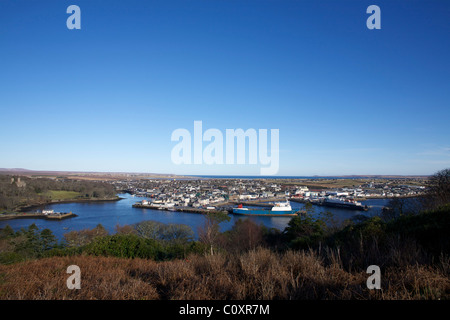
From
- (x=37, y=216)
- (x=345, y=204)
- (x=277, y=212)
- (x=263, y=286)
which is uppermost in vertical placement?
(x=263, y=286)

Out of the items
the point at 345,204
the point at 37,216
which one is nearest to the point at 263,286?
the point at 345,204

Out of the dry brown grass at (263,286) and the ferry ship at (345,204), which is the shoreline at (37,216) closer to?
the dry brown grass at (263,286)

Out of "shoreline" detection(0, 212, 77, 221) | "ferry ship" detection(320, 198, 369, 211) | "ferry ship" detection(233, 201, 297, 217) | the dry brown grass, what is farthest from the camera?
"ferry ship" detection(233, 201, 297, 217)

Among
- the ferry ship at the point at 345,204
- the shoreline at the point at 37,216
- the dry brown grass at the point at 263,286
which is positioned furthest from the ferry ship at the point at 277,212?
the dry brown grass at the point at 263,286

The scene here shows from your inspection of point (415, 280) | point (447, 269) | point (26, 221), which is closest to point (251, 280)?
point (415, 280)

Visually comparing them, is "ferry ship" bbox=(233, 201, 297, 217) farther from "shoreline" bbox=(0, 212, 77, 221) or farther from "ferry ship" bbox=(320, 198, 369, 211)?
"shoreline" bbox=(0, 212, 77, 221)

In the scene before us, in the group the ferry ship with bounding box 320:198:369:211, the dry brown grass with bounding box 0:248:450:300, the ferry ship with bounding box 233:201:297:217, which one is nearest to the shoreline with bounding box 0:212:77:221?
the ferry ship with bounding box 233:201:297:217

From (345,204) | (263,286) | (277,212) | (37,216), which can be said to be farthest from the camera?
(345,204)

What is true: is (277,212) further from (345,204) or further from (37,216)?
(37,216)
